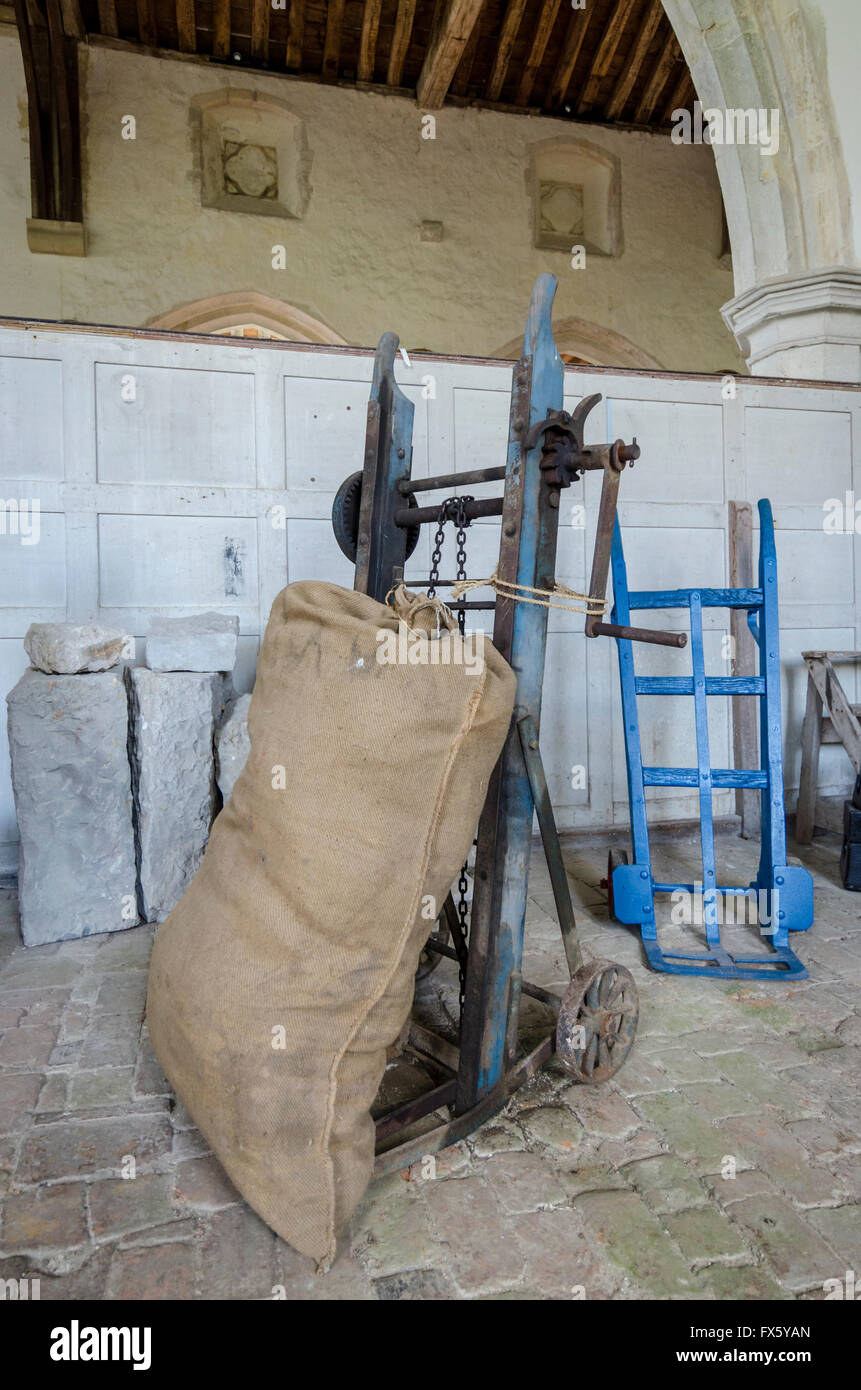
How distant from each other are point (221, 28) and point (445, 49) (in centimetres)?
169

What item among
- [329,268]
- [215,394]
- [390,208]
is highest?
[390,208]

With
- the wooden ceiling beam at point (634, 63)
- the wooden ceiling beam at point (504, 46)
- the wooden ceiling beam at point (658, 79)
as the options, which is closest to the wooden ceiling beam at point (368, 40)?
the wooden ceiling beam at point (504, 46)

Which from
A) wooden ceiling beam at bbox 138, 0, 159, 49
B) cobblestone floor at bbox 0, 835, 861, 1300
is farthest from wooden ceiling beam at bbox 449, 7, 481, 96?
cobblestone floor at bbox 0, 835, 861, 1300

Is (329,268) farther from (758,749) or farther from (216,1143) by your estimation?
(216,1143)

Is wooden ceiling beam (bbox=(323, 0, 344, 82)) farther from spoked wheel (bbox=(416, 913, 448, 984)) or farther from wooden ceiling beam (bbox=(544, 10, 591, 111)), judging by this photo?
spoked wheel (bbox=(416, 913, 448, 984))

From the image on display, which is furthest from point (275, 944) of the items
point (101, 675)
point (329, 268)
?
point (329, 268)

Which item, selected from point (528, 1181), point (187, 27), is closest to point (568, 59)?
point (187, 27)

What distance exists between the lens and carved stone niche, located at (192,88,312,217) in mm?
6879

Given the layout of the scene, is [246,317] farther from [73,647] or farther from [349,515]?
[349,515]

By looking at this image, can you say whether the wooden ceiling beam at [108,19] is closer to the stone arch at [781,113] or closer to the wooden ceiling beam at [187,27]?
the wooden ceiling beam at [187,27]

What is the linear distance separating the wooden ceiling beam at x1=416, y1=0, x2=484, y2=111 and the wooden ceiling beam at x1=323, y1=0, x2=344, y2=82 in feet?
2.24

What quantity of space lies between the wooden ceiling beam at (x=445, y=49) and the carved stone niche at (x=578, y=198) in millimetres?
1045
